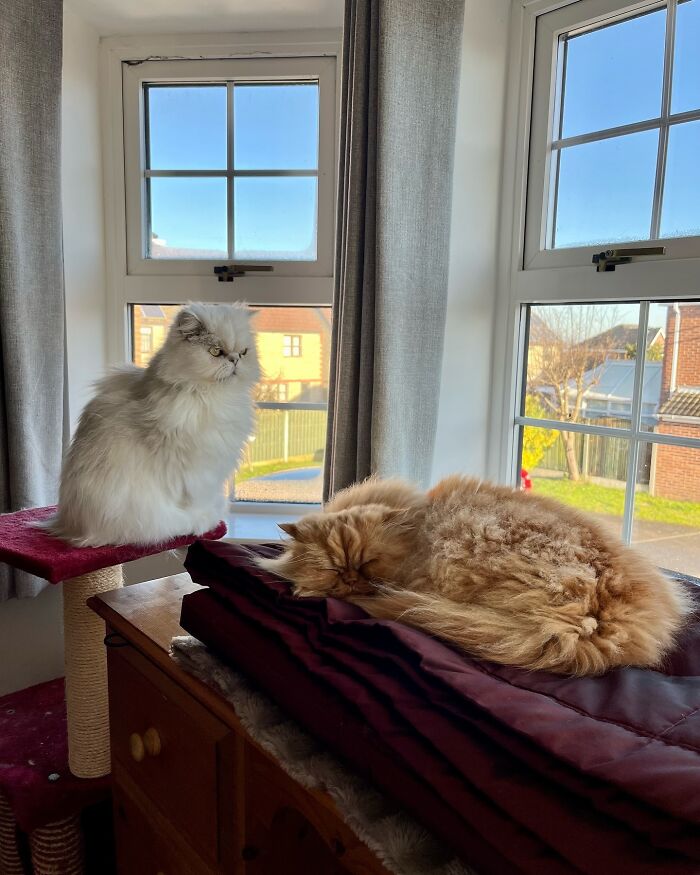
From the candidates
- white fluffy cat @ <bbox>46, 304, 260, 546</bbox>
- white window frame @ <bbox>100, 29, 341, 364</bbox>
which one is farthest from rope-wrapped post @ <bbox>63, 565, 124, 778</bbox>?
white window frame @ <bbox>100, 29, 341, 364</bbox>

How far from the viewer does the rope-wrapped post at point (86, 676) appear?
1.11 meters

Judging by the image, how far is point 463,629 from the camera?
528 mm

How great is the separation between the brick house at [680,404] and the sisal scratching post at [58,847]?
1.31 m

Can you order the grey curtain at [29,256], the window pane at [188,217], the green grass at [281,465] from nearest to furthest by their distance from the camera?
the grey curtain at [29,256]
the window pane at [188,217]
the green grass at [281,465]

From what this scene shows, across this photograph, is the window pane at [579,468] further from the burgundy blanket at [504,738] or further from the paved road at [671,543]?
the burgundy blanket at [504,738]

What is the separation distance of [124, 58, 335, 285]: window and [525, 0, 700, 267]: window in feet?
1.85

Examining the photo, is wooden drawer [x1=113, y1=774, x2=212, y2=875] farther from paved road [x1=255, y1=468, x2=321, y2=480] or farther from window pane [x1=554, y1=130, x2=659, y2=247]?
window pane [x1=554, y1=130, x2=659, y2=247]

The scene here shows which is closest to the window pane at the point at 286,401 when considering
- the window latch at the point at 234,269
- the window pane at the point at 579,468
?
the window latch at the point at 234,269

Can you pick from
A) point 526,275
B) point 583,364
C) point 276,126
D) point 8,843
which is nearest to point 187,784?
point 8,843

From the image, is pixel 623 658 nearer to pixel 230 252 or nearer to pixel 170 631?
pixel 170 631

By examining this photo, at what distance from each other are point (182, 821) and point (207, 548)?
0.32 meters

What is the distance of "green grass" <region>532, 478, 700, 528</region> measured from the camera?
1.30 m

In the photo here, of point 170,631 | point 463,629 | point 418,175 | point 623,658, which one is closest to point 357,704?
point 463,629

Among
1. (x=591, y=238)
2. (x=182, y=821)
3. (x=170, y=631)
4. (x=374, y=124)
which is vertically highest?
(x=374, y=124)
